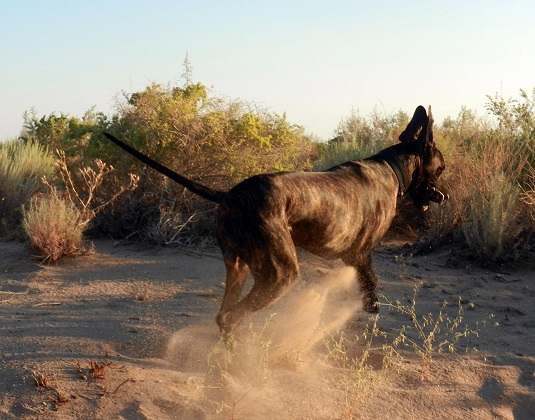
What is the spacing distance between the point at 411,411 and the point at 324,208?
4.97ft

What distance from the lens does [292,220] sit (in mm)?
5395

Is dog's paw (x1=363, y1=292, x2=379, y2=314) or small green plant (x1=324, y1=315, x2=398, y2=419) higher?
dog's paw (x1=363, y1=292, x2=379, y2=314)

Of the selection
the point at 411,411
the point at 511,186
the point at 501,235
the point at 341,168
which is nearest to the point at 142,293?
the point at 341,168

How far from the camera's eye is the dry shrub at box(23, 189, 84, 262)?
344 inches

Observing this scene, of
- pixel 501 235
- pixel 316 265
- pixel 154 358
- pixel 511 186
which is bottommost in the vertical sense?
pixel 154 358

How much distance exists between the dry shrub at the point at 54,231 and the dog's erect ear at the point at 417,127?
406cm

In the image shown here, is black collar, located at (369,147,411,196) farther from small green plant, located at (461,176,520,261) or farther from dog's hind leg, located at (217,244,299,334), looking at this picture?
small green plant, located at (461,176,520,261)

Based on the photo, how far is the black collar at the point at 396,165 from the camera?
21.7 ft

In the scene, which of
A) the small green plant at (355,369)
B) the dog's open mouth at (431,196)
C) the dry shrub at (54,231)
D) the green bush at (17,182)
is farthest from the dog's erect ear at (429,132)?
the green bush at (17,182)

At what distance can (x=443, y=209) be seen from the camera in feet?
34.4

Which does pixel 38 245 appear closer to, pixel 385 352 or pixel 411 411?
pixel 385 352

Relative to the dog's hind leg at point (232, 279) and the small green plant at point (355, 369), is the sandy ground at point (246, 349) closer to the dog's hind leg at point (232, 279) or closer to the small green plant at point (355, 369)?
the small green plant at point (355, 369)

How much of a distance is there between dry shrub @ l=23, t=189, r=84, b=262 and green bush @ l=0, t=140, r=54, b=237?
4.49ft

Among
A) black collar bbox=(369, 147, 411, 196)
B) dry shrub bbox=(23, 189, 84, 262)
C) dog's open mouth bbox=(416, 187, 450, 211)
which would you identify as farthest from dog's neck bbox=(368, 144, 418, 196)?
dry shrub bbox=(23, 189, 84, 262)
